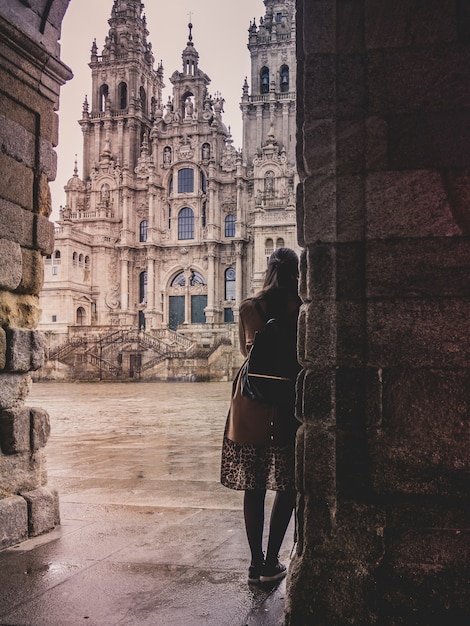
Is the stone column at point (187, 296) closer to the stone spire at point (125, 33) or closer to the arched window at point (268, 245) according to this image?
the arched window at point (268, 245)

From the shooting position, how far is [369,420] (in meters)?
3.25

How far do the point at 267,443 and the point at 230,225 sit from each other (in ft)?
167

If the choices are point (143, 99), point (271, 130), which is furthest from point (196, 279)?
point (143, 99)

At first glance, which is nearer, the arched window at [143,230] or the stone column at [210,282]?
the stone column at [210,282]

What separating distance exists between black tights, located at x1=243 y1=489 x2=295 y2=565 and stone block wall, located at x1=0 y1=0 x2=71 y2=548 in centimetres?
195

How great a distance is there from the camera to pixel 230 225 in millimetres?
54125

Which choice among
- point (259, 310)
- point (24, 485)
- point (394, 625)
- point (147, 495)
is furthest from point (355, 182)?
point (147, 495)

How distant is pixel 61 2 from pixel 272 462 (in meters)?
4.27

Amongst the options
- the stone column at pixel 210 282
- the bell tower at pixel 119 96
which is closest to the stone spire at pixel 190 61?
the bell tower at pixel 119 96

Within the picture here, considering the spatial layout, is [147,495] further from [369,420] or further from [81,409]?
[81,409]

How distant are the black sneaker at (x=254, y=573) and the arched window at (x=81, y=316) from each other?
49.4 m

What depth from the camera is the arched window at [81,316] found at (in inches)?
2049

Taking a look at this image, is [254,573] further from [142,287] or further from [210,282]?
[142,287]

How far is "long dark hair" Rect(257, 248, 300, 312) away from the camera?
13.1ft
